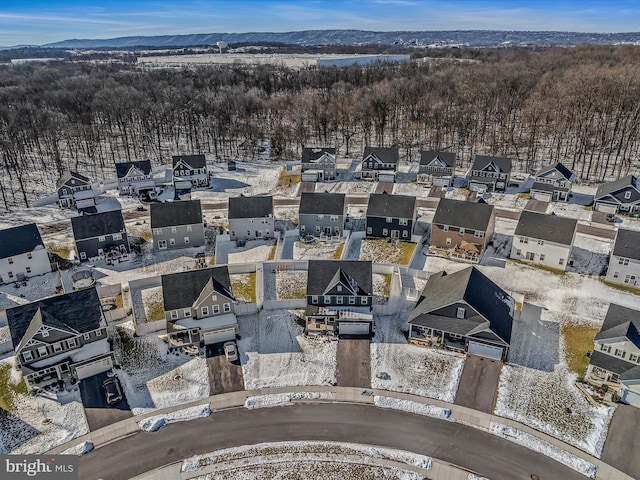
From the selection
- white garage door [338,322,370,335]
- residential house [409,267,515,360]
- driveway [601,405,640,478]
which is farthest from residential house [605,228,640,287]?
white garage door [338,322,370,335]

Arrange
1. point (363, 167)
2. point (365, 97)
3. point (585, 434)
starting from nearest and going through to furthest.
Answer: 1. point (585, 434)
2. point (363, 167)
3. point (365, 97)

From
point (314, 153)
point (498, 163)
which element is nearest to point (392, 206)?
point (498, 163)

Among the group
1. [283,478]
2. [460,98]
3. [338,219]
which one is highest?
[460,98]

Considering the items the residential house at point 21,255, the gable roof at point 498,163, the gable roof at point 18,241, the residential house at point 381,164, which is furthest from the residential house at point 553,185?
the gable roof at point 18,241

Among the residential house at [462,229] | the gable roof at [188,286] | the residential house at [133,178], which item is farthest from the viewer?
the residential house at [133,178]

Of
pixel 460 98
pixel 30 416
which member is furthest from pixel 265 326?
pixel 460 98

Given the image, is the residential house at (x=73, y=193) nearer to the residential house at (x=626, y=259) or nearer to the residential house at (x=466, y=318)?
the residential house at (x=466, y=318)

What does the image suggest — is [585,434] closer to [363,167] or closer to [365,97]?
[363,167]
